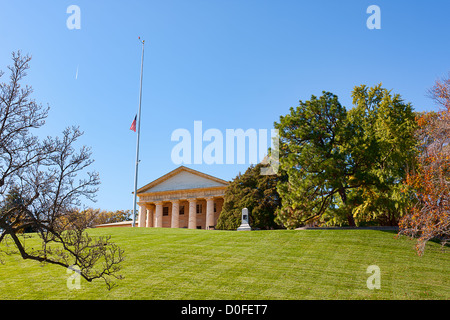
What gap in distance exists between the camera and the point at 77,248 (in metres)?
11.8

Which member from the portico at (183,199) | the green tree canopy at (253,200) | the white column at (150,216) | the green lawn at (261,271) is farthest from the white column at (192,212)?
the green lawn at (261,271)

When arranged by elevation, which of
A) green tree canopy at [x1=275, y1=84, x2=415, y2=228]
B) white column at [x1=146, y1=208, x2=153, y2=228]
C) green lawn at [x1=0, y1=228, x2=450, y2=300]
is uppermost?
green tree canopy at [x1=275, y1=84, x2=415, y2=228]

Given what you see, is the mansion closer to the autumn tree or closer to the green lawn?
the green lawn

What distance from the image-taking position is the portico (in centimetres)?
→ 5969

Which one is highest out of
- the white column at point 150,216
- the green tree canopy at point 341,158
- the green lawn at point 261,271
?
the green tree canopy at point 341,158

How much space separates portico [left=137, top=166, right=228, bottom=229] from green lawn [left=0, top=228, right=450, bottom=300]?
1287 inches

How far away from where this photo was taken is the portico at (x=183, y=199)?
196 ft

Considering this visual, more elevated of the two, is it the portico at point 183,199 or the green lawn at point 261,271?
the portico at point 183,199

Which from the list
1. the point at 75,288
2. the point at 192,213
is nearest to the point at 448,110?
the point at 75,288

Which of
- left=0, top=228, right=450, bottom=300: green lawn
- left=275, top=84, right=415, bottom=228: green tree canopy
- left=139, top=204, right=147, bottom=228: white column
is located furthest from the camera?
left=139, top=204, right=147, bottom=228: white column

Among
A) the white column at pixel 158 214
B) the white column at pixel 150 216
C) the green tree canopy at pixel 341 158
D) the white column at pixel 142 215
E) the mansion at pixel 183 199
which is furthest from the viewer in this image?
the white column at pixel 150 216

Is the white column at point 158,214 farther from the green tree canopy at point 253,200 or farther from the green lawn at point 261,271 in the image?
the green lawn at point 261,271

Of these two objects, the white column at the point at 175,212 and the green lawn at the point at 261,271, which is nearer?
the green lawn at the point at 261,271

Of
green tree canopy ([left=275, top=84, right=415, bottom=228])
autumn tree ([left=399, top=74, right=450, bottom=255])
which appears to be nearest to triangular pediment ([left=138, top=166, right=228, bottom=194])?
green tree canopy ([left=275, top=84, right=415, bottom=228])
